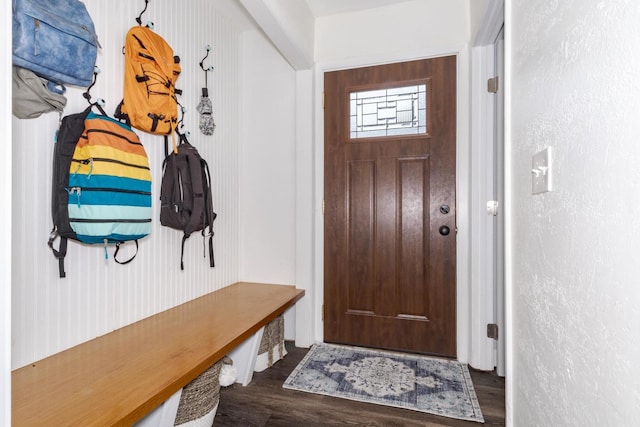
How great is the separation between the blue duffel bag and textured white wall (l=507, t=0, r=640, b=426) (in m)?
1.63

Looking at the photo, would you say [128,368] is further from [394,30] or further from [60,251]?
[394,30]

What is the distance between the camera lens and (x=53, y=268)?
1328 mm

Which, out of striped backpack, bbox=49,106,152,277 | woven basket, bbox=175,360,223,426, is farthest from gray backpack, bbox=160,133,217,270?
woven basket, bbox=175,360,223,426

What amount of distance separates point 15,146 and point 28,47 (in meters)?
0.35

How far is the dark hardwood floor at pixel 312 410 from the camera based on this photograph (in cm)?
158

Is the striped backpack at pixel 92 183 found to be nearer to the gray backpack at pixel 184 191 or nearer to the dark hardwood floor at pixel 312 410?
the gray backpack at pixel 184 191

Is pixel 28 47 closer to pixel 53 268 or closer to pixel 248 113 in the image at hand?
pixel 53 268

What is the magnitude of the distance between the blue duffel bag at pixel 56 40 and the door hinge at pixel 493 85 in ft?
7.09

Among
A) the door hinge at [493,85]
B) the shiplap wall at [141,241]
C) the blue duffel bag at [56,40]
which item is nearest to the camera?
the blue duffel bag at [56,40]

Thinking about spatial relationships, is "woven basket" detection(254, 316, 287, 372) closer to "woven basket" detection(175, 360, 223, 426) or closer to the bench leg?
the bench leg

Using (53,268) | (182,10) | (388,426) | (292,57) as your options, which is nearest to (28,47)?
(53,268)

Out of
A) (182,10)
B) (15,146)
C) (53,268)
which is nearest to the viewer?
(15,146)

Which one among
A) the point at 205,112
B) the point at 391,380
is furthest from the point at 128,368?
the point at 205,112
